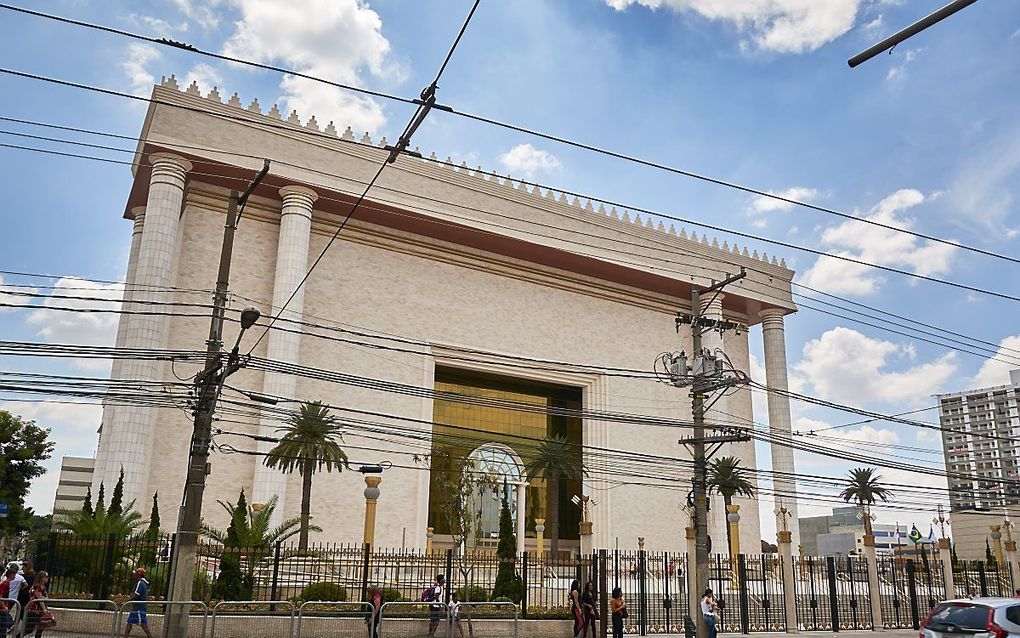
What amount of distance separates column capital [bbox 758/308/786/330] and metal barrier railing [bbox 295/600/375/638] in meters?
41.2

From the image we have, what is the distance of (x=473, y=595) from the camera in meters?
25.1

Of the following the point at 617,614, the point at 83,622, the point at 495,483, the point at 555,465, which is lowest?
the point at 83,622

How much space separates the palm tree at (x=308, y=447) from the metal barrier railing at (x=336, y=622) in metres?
13.6

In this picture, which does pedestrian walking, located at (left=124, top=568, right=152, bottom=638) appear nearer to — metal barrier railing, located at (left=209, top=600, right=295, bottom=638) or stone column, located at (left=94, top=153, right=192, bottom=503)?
metal barrier railing, located at (left=209, top=600, right=295, bottom=638)

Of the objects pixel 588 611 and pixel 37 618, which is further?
pixel 588 611

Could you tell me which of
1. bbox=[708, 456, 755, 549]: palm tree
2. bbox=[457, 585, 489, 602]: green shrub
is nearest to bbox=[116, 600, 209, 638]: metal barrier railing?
bbox=[457, 585, 489, 602]: green shrub

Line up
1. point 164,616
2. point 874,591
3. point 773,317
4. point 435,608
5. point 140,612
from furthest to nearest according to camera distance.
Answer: point 773,317
point 874,591
point 435,608
point 140,612
point 164,616

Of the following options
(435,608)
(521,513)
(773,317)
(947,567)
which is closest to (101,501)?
(435,608)

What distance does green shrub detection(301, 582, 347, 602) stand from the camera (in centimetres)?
2258

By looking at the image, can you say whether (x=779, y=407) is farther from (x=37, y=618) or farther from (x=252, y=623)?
(x=37, y=618)

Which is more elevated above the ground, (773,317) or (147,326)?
(773,317)

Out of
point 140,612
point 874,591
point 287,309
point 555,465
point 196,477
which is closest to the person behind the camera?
point 196,477

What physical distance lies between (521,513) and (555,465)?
143 inches

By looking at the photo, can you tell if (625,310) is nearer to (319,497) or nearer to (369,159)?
(369,159)
